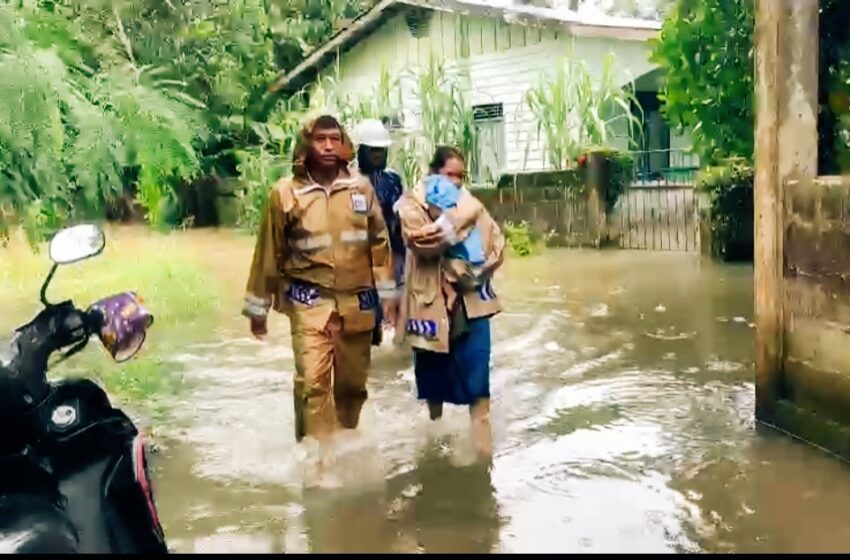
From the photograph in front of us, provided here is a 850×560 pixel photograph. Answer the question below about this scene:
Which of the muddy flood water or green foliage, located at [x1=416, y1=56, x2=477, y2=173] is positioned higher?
green foliage, located at [x1=416, y1=56, x2=477, y2=173]

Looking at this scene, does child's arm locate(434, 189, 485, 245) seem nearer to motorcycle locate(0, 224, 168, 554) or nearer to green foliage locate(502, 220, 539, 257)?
motorcycle locate(0, 224, 168, 554)

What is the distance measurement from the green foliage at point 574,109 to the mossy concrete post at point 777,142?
10642 mm

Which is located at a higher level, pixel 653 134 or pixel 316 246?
pixel 653 134

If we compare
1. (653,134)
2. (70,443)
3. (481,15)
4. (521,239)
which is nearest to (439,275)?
(70,443)

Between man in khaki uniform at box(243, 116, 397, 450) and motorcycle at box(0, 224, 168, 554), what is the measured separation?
224 centimetres

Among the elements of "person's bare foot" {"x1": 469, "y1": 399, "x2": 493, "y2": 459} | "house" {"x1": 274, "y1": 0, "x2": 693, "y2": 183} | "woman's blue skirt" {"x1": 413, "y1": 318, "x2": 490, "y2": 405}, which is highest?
"house" {"x1": 274, "y1": 0, "x2": 693, "y2": 183}

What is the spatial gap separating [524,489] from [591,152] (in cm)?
1117

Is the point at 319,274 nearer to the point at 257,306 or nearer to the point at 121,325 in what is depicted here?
the point at 257,306

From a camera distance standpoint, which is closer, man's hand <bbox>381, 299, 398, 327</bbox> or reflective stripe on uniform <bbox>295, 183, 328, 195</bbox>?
reflective stripe on uniform <bbox>295, 183, 328, 195</bbox>

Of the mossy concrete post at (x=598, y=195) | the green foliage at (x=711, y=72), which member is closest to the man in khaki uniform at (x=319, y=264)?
the green foliage at (x=711, y=72)

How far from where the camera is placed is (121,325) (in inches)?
A: 122

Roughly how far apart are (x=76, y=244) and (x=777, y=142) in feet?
13.0

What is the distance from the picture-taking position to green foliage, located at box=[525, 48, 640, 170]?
17.0 meters

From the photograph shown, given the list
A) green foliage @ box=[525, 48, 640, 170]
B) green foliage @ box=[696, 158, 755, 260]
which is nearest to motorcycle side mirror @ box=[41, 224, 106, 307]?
green foliage @ box=[696, 158, 755, 260]
